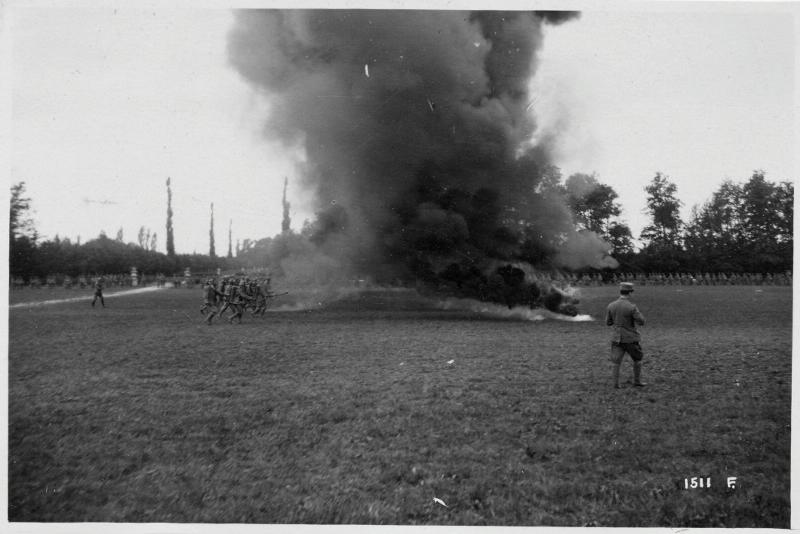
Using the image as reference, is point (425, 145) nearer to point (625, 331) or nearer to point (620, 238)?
point (625, 331)

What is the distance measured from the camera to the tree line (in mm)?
8258

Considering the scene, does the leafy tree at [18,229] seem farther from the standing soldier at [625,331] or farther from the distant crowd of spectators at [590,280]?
the standing soldier at [625,331]

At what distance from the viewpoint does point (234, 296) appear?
660 inches

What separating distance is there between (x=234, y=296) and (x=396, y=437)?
12.8 metres

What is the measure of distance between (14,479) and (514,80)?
Result: 54.8 ft

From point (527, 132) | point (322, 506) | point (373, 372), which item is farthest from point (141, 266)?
point (322, 506)

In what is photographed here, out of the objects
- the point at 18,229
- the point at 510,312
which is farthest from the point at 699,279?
the point at 18,229

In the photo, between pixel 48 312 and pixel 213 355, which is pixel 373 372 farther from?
pixel 48 312

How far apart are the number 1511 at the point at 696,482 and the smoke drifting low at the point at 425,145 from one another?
31.4 feet

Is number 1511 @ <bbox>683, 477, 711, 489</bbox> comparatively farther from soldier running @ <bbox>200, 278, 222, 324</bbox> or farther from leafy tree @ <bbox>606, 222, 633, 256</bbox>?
leafy tree @ <bbox>606, 222, 633, 256</bbox>

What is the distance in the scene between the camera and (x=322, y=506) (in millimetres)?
4055

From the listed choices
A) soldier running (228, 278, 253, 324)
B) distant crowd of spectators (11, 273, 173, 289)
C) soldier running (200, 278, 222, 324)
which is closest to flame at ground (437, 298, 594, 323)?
soldier running (228, 278, 253, 324)

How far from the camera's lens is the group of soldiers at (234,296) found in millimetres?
15805

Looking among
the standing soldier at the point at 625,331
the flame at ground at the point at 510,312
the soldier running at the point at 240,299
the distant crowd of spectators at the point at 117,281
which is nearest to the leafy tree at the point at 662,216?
the flame at ground at the point at 510,312
